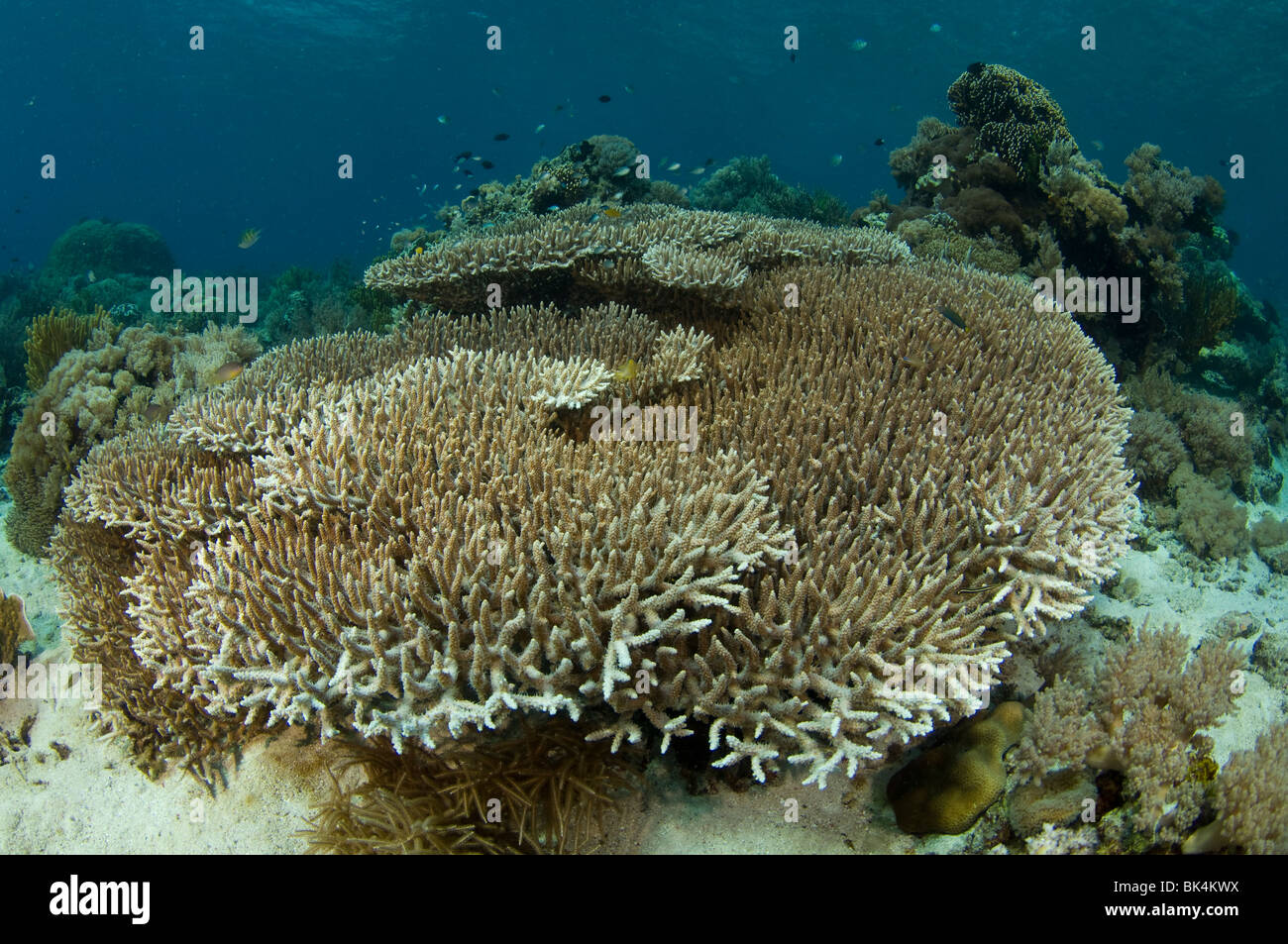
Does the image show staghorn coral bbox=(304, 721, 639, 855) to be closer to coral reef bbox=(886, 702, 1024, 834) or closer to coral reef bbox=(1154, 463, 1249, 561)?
coral reef bbox=(886, 702, 1024, 834)

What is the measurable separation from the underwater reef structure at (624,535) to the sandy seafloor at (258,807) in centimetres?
26

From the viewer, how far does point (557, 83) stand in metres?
97.1

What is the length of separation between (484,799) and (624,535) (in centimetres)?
142

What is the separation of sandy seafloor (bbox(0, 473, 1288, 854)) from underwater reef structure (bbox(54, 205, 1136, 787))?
0.84 ft

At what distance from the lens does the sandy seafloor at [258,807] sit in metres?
3.02

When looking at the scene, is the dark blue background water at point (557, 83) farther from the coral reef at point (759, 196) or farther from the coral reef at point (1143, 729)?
the coral reef at point (1143, 729)

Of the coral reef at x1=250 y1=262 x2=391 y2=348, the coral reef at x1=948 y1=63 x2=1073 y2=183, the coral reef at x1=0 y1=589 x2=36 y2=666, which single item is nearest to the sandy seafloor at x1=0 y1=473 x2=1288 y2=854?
the coral reef at x1=0 y1=589 x2=36 y2=666

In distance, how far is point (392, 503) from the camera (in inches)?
132

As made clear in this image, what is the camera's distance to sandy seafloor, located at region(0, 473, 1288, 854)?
9.90ft

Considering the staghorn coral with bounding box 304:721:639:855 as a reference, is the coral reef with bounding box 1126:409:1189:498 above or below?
above

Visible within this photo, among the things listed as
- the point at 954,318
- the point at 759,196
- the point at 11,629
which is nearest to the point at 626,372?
the point at 954,318

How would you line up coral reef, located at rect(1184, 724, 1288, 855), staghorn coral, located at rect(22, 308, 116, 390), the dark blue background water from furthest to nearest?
the dark blue background water, staghorn coral, located at rect(22, 308, 116, 390), coral reef, located at rect(1184, 724, 1288, 855)
